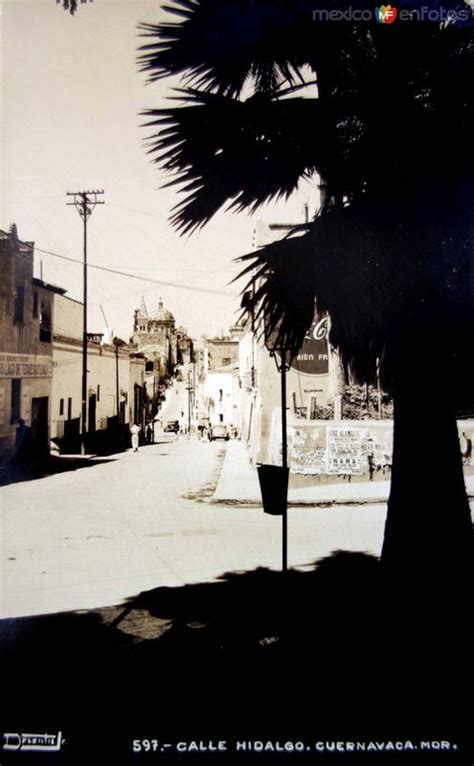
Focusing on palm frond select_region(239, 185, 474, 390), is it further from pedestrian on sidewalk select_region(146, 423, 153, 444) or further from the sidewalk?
pedestrian on sidewalk select_region(146, 423, 153, 444)

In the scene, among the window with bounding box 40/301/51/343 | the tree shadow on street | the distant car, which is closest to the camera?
the tree shadow on street

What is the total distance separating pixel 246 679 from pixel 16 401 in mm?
12292

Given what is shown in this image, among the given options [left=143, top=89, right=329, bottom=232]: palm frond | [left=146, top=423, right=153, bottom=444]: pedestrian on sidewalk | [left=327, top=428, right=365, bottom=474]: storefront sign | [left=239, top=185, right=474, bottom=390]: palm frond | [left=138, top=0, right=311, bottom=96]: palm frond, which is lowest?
[left=146, top=423, right=153, bottom=444]: pedestrian on sidewalk

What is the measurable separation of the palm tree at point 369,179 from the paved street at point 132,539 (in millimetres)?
3876

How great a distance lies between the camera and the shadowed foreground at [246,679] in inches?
140

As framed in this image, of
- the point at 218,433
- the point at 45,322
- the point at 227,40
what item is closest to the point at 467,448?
the point at 227,40

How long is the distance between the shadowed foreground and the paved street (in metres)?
1.14

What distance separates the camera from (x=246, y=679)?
4.18m

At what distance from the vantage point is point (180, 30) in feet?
13.0

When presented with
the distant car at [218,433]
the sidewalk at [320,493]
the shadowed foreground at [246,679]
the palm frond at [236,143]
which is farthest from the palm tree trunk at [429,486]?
the distant car at [218,433]

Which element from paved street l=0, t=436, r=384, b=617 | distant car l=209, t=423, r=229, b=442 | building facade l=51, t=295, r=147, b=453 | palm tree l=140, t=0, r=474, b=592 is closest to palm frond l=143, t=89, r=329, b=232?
palm tree l=140, t=0, r=474, b=592

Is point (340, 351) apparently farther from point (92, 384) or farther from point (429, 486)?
point (92, 384)

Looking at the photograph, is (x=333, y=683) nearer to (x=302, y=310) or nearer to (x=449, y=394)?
(x=449, y=394)

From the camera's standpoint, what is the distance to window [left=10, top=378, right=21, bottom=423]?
13928mm
